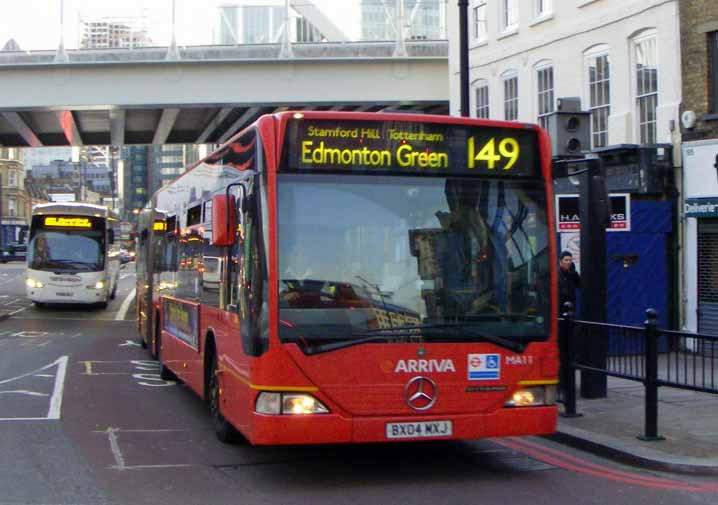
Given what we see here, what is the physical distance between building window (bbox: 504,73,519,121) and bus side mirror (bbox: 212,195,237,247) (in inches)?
679

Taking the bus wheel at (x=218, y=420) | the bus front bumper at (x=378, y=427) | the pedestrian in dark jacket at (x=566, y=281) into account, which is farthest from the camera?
the pedestrian in dark jacket at (x=566, y=281)

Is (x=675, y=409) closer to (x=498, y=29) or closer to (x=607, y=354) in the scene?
(x=607, y=354)

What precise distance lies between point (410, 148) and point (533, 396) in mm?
2232

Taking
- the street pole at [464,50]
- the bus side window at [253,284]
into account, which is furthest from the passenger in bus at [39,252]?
the bus side window at [253,284]

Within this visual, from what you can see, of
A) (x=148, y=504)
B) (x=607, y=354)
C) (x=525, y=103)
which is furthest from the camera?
(x=525, y=103)

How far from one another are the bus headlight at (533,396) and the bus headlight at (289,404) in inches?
61.8

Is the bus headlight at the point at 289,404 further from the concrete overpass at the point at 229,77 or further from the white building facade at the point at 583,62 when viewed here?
the concrete overpass at the point at 229,77

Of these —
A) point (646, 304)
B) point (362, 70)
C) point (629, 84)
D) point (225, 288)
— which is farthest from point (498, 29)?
point (225, 288)

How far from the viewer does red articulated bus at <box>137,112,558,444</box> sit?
24.4 ft

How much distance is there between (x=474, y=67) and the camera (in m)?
26.5

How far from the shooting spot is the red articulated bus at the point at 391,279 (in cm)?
745

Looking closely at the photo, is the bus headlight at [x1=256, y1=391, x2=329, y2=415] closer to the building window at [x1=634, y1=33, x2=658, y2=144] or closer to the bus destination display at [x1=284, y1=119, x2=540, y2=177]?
the bus destination display at [x1=284, y1=119, x2=540, y2=177]

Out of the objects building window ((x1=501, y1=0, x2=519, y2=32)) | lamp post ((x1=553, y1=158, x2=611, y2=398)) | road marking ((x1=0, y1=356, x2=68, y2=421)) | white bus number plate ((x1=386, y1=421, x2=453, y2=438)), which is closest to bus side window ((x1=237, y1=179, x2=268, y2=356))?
white bus number plate ((x1=386, y1=421, x2=453, y2=438))

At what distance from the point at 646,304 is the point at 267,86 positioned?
1452 cm
